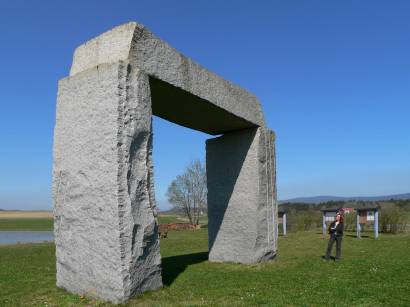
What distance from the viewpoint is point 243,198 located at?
1011 cm

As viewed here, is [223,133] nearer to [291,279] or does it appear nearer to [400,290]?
[291,279]

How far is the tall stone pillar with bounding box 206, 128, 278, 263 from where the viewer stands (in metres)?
9.89

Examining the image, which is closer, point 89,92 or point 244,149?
point 89,92

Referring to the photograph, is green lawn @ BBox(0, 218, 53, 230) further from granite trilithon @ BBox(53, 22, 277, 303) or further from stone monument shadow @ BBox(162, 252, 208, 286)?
granite trilithon @ BBox(53, 22, 277, 303)

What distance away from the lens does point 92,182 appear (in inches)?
258

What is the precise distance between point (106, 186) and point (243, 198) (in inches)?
181

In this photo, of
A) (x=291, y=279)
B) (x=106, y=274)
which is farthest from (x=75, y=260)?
(x=291, y=279)

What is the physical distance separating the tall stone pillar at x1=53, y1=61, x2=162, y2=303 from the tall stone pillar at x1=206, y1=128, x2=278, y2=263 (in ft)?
11.6

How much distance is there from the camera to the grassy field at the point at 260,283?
634cm

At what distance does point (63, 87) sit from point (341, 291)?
19.9 ft

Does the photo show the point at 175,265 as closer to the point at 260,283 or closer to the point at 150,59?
the point at 260,283

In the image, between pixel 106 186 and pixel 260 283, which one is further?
pixel 260 283

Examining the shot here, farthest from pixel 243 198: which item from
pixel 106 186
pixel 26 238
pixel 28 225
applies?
pixel 28 225

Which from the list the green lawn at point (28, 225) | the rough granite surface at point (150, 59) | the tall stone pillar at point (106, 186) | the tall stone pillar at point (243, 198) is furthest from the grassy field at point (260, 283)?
the green lawn at point (28, 225)
